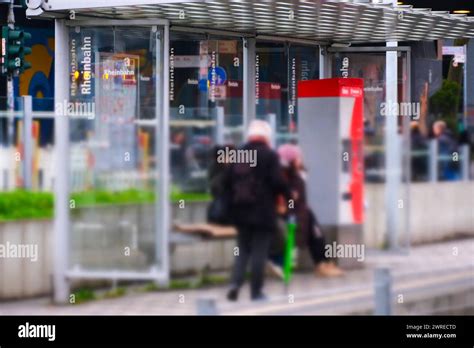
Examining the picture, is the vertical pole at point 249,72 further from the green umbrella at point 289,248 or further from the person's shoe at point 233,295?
the person's shoe at point 233,295

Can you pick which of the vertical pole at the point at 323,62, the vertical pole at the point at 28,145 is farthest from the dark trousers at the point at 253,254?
the vertical pole at the point at 323,62

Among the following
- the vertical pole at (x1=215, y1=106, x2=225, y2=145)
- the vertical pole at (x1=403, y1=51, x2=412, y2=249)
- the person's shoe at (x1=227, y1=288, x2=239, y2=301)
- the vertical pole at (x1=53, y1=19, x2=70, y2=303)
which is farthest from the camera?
the vertical pole at (x1=53, y1=19, x2=70, y2=303)

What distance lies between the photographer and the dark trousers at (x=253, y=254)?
8.16m

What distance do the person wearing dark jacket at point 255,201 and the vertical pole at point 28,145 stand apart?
2084mm

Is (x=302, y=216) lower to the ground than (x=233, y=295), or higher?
higher

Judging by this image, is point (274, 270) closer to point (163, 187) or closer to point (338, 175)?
point (338, 175)

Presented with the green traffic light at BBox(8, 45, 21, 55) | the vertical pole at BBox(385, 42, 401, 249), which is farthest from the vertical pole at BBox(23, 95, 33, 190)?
the green traffic light at BBox(8, 45, 21, 55)

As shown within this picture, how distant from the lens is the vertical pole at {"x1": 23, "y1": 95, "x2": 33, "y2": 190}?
9375 mm

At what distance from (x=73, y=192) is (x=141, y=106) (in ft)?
2.94

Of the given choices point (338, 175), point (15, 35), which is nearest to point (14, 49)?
point (15, 35)

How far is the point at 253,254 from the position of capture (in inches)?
324

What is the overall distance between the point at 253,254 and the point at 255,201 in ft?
1.51

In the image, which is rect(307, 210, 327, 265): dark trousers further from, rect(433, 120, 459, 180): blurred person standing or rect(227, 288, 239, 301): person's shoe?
rect(433, 120, 459, 180): blurred person standing
